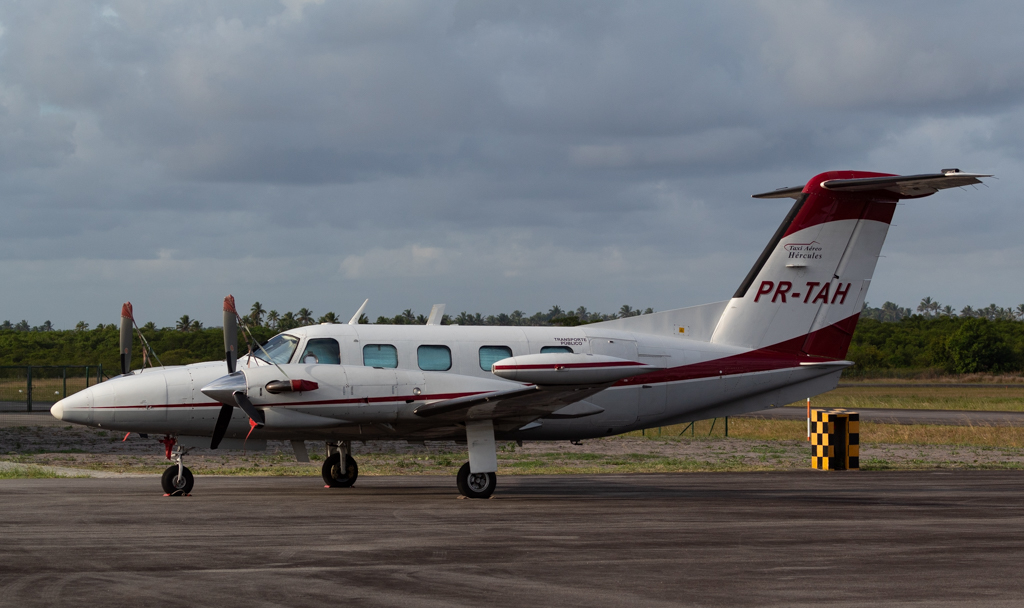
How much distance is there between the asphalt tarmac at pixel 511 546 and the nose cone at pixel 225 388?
1556 millimetres

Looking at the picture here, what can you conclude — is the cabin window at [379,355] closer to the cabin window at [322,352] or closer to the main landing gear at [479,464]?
the cabin window at [322,352]

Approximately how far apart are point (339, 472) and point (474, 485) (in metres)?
3.04

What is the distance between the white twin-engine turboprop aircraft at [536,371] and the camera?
1412 centimetres

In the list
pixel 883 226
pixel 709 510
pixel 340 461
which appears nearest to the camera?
pixel 709 510

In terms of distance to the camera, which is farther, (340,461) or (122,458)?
(122,458)

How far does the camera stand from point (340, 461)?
651 inches

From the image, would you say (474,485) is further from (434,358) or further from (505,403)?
(434,358)

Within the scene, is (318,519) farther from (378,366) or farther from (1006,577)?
(1006,577)

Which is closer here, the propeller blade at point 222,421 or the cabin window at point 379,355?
the propeller blade at point 222,421

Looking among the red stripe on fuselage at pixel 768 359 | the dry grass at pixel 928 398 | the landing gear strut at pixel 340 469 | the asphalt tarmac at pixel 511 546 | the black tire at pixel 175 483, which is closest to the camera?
the asphalt tarmac at pixel 511 546

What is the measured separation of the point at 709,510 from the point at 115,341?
5908 cm

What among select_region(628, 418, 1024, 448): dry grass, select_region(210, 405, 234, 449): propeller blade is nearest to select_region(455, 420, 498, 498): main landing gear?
select_region(210, 405, 234, 449): propeller blade

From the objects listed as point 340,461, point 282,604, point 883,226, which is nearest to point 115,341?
point 340,461

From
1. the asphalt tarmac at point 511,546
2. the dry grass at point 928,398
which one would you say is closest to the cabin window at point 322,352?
the asphalt tarmac at point 511,546
